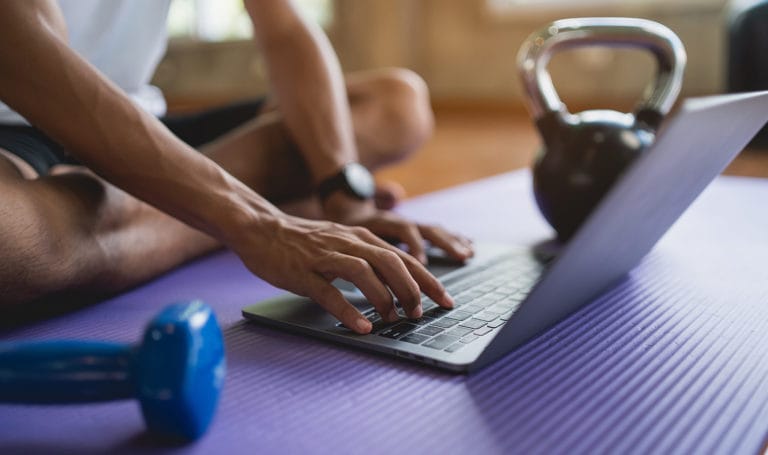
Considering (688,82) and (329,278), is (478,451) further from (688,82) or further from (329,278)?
(688,82)

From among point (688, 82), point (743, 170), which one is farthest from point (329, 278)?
point (688, 82)

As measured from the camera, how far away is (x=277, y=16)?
48.4 inches

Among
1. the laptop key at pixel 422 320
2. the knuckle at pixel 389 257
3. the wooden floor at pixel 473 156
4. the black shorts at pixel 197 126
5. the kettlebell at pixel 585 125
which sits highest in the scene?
the kettlebell at pixel 585 125

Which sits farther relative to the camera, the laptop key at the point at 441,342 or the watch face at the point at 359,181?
the watch face at the point at 359,181

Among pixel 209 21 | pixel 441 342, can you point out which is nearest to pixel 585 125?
pixel 441 342

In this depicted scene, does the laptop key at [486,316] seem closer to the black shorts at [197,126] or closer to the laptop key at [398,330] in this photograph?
the laptop key at [398,330]

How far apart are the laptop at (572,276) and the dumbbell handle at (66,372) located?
25cm

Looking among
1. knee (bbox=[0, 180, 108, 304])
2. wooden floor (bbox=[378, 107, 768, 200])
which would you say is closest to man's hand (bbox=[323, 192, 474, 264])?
knee (bbox=[0, 180, 108, 304])

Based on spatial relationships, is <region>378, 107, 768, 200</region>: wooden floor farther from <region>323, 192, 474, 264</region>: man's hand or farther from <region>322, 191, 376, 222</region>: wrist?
<region>323, 192, 474, 264</region>: man's hand

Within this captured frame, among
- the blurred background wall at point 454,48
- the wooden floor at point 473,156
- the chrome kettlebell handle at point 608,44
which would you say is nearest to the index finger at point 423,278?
the chrome kettlebell handle at point 608,44

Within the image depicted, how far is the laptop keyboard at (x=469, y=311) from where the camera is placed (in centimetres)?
66

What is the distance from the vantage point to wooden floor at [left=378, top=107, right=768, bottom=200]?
2.12 meters

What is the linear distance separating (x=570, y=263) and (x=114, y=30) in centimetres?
83

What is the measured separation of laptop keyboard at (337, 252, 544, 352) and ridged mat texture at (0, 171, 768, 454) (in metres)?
0.04
